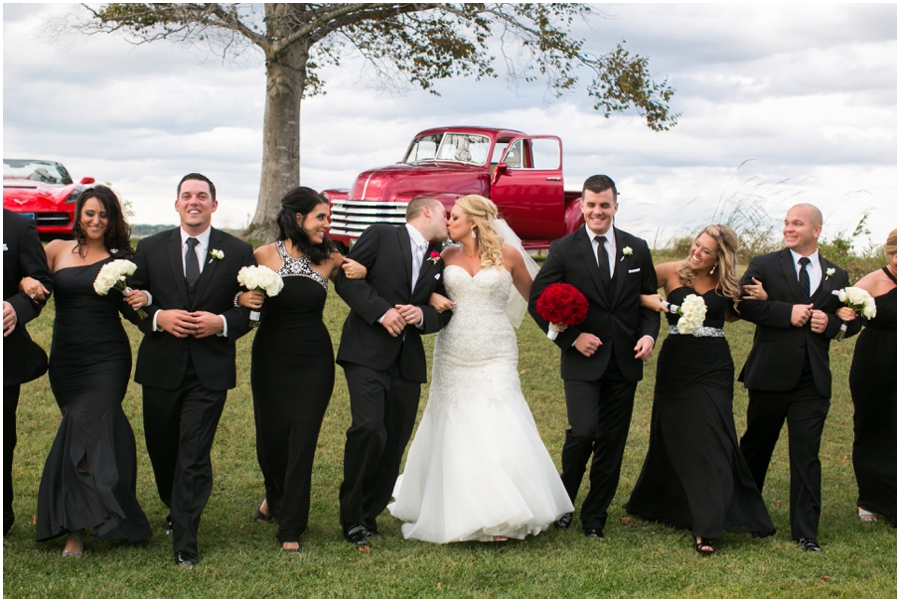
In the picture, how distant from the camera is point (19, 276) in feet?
18.5

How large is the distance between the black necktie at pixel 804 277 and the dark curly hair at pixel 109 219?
15.1ft

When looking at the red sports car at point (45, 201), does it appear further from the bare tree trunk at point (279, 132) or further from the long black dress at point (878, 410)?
the long black dress at point (878, 410)

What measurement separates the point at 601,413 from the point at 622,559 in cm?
104

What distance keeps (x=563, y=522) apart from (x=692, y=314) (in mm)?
1726

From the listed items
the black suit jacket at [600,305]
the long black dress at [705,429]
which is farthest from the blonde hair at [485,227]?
the long black dress at [705,429]

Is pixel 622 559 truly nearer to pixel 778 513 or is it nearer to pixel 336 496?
pixel 778 513

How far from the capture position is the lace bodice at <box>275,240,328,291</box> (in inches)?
228

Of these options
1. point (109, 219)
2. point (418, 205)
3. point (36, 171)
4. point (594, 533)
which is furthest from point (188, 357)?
point (36, 171)

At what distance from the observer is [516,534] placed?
19.1 feet

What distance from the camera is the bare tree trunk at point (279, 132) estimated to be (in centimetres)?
1869

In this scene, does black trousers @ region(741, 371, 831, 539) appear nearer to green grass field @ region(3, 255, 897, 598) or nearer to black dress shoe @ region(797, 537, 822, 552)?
black dress shoe @ region(797, 537, 822, 552)

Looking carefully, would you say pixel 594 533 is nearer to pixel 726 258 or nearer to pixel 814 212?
pixel 726 258

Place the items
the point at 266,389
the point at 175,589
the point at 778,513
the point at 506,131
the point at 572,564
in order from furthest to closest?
1. the point at 506,131
2. the point at 778,513
3. the point at 266,389
4. the point at 572,564
5. the point at 175,589

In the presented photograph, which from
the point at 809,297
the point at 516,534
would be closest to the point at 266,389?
the point at 516,534
